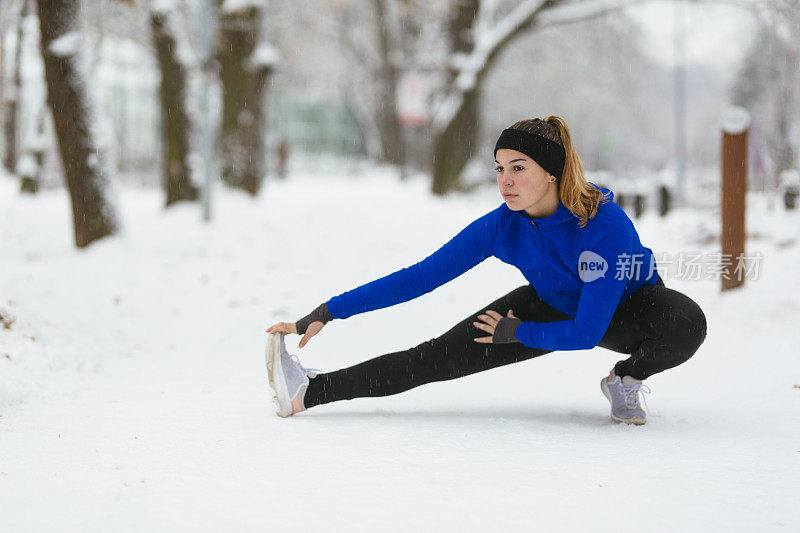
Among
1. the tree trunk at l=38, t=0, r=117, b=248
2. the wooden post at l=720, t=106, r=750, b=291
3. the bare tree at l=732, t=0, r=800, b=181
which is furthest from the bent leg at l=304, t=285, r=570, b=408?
the bare tree at l=732, t=0, r=800, b=181

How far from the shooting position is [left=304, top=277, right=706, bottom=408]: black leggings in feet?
11.7

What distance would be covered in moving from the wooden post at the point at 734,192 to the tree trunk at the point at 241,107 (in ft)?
33.7

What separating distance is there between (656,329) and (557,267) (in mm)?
520

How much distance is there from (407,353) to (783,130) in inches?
707

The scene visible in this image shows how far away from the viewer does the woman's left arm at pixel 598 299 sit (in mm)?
3291

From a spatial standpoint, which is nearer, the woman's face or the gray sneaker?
the woman's face

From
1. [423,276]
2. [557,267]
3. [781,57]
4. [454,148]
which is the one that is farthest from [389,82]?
[557,267]

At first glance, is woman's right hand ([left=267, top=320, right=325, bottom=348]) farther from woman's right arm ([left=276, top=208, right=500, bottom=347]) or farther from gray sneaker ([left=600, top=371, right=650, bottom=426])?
gray sneaker ([left=600, top=371, right=650, bottom=426])

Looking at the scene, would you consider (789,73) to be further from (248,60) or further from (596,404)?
(596,404)

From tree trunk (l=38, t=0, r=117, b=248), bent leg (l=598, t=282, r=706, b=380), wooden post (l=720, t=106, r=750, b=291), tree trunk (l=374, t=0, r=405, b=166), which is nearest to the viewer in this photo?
bent leg (l=598, t=282, r=706, b=380)

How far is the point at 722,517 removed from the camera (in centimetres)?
262

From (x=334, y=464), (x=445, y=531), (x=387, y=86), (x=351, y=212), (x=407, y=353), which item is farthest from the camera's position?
(x=387, y=86)

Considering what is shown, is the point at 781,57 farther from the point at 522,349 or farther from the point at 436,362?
the point at 436,362

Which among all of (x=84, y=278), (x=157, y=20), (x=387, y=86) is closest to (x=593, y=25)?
(x=387, y=86)
